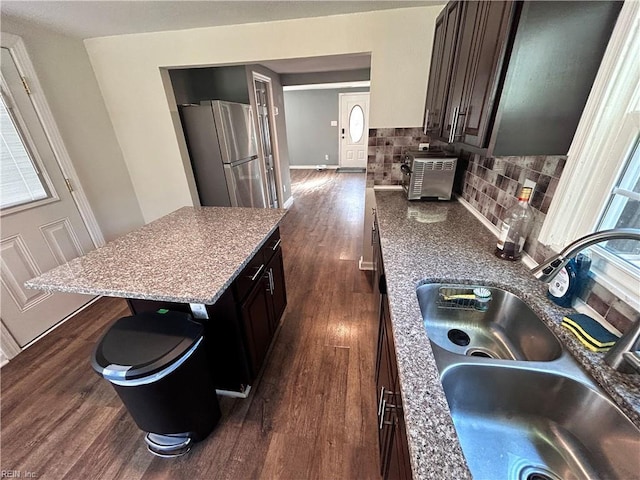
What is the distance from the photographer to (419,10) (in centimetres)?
187

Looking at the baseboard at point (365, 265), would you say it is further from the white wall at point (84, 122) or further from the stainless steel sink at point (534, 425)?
the white wall at point (84, 122)

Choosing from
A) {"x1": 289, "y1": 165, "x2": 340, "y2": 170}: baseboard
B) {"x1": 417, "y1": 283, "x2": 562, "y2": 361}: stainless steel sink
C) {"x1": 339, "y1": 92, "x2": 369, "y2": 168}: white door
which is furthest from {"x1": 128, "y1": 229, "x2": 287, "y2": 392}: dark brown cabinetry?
{"x1": 289, "y1": 165, "x2": 340, "y2": 170}: baseboard

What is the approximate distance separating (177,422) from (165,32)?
9.55ft

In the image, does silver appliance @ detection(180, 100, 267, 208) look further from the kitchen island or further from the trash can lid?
the trash can lid

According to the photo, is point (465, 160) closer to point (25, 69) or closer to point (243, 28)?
point (243, 28)

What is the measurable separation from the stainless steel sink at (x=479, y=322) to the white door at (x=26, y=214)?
2.82 meters

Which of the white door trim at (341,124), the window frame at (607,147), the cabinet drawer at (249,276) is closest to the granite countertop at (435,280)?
the window frame at (607,147)

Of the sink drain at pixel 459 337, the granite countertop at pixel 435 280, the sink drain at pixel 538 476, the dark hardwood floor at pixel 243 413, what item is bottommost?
the dark hardwood floor at pixel 243 413

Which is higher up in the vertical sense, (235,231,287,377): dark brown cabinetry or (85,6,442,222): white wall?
(85,6,442,222): white wall

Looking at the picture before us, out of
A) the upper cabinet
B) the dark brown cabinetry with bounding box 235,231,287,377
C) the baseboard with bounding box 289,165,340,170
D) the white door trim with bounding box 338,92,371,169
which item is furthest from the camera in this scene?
the baseboard with bounding box 289,165,340,170

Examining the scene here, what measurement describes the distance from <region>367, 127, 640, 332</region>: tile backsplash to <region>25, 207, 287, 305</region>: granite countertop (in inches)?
47.3

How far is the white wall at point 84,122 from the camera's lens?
6.79ft

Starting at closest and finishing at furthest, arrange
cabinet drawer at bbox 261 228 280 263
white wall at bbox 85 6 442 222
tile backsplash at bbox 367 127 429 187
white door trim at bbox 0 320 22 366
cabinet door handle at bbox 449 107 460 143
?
cabinet door handle at bbox 449 107 460 143 → cabinet drawer at bbox 261 228 280 263 → white door trim at bbox 0 320 22 366 → white wall at bbox 85 6 442 222 → tile backsplash at bbox 367 127 429 187

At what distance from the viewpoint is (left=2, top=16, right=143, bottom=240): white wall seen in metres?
2.07
